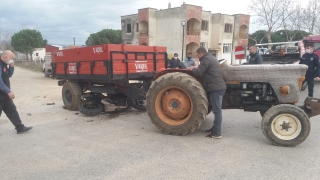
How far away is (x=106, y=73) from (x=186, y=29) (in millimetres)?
30721

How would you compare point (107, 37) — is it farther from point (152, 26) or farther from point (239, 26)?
point (239, 26)

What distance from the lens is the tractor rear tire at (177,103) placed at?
4.98 metres

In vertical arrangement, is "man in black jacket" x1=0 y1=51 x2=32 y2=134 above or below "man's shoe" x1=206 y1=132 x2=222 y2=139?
above

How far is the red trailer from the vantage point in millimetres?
6414

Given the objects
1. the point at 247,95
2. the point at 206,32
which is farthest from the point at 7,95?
the point at 206,32

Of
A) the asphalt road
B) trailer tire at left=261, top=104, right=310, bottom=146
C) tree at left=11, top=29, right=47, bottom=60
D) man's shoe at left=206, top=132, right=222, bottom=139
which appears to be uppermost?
tree at left=11, top=29, right=47, bottom=60

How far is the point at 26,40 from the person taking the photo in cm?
4528

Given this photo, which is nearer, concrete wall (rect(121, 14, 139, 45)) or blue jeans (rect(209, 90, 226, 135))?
blue jeans (rect(209, 90, 226, 135))

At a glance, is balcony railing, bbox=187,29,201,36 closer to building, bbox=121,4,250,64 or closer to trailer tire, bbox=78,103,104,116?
building, bbox=121,4,250,64

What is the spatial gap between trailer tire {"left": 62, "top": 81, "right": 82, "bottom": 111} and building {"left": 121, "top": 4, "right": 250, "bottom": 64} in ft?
81.6

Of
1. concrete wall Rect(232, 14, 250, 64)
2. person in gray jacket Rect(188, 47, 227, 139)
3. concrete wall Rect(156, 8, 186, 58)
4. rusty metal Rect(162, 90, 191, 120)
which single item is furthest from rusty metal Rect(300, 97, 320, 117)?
concrete wall Rect(232, 14, 250, 64)

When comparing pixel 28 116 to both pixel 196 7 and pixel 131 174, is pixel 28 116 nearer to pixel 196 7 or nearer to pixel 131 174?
pixel 131 174

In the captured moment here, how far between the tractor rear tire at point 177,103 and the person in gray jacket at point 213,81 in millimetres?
155

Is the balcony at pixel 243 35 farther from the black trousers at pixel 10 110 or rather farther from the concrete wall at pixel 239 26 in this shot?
the black trousers at pixel 10 110
